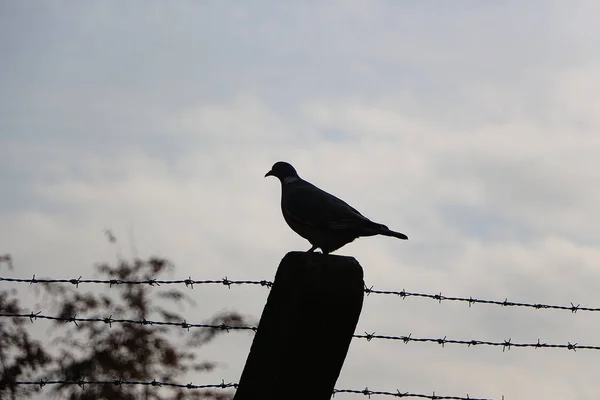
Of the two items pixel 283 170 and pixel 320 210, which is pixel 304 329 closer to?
pixel 320 210

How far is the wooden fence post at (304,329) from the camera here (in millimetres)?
4625

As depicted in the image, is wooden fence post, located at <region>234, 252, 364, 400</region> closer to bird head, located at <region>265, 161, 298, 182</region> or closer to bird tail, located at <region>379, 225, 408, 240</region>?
bird tail, located at <region>379, 225, 408, 240</region>

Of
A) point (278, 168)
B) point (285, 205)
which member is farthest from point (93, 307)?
point (285, 205)

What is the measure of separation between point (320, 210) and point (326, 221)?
0.44 feet

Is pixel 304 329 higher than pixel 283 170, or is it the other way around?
pixel 283 170

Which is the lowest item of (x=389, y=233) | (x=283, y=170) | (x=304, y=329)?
(x=304, y=329)

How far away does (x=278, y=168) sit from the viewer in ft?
30.0

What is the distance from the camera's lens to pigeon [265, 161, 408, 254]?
714 cm

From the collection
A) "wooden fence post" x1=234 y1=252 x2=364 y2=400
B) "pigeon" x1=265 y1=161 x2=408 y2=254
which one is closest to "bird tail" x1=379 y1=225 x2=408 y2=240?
"pigeon" x1=265 y1=161 x2=408 y2=254

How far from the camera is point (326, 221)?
23.6 ft

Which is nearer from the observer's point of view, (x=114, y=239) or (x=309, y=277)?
(x=309, y=277)

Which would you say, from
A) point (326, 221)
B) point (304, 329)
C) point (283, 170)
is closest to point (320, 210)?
point (326, 221)

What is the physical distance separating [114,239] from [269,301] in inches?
393

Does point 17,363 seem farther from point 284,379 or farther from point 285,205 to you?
point 284,379
